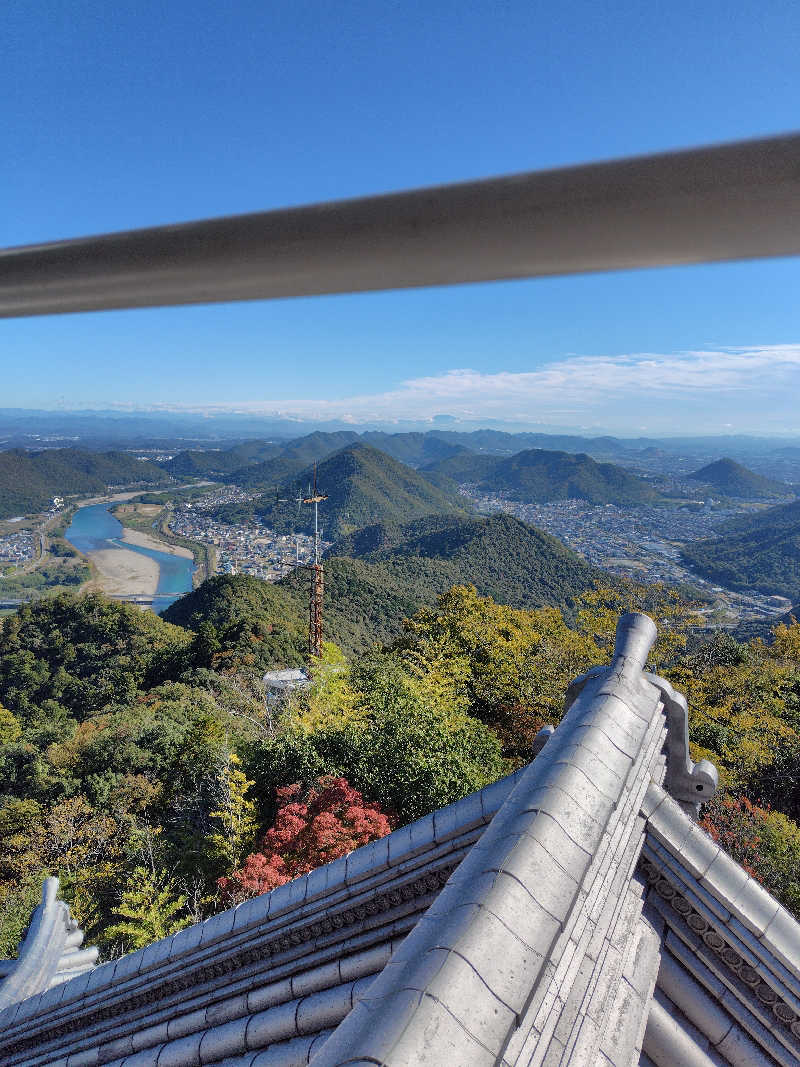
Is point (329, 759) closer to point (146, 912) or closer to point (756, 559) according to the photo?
point (146, 912)

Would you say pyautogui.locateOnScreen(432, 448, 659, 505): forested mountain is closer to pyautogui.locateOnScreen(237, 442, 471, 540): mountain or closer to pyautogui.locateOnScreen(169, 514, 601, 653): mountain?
pyautogui.locateOnScreen(237, 442, 471, 540): mountain

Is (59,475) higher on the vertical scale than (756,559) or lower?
lower

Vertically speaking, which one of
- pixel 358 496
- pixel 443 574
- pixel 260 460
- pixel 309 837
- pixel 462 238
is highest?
pixel 462 238

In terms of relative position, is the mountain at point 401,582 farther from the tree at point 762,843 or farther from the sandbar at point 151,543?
the sandbar at point 151,543

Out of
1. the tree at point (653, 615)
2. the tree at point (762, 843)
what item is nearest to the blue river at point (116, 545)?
the tree at point (653, 615)

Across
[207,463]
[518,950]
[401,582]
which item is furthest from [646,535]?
[207,463]

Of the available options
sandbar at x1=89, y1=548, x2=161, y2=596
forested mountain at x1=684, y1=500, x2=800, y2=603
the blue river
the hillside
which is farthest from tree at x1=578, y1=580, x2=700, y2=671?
sandbar at x1=89, y1=548, x2=161, y2=596

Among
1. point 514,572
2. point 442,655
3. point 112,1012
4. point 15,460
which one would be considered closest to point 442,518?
point 514,572
